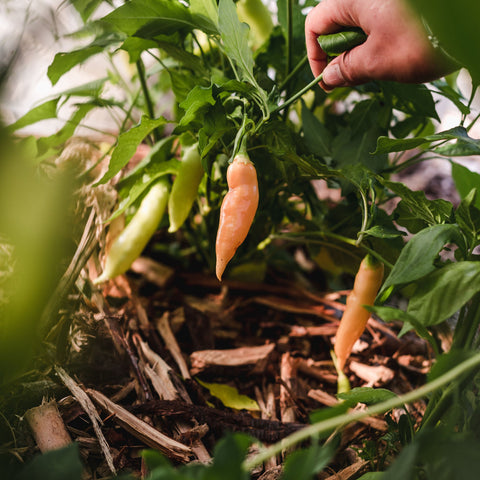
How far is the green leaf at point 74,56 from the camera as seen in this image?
2.46 ft

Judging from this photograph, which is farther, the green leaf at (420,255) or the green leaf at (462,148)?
the green leaf at (462,148)

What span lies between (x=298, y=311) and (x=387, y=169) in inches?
15.8

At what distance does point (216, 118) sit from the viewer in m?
0.62

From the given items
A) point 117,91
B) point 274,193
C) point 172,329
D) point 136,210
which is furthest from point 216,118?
point 117,91

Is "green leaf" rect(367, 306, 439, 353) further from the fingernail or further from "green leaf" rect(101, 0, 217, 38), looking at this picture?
"green leaf" rect(101, 0, 217, 38)

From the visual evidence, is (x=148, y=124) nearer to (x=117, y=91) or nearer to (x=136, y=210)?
(x=136, y=210)

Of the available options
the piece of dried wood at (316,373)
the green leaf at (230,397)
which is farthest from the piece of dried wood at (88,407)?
the piece of dried wood at (316,373)

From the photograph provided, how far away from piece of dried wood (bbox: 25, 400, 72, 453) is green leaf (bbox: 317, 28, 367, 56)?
64 centimetres

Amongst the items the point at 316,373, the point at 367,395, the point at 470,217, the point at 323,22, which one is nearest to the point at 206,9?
the point at 323,22

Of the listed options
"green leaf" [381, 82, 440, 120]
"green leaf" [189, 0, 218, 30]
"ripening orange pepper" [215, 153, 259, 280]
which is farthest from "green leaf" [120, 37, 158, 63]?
"green leaf" [381, 82, 440, 120]

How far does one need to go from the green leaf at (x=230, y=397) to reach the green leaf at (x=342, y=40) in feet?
1.98

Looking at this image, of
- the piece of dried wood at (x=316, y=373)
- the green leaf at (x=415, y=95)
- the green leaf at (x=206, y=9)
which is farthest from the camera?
the piece of dried wood at (x=316, y=373)

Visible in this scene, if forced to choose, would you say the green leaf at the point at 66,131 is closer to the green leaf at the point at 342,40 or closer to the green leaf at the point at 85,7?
the green leaf at the point at 85,7

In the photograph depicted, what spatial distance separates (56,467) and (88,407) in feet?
0.93
